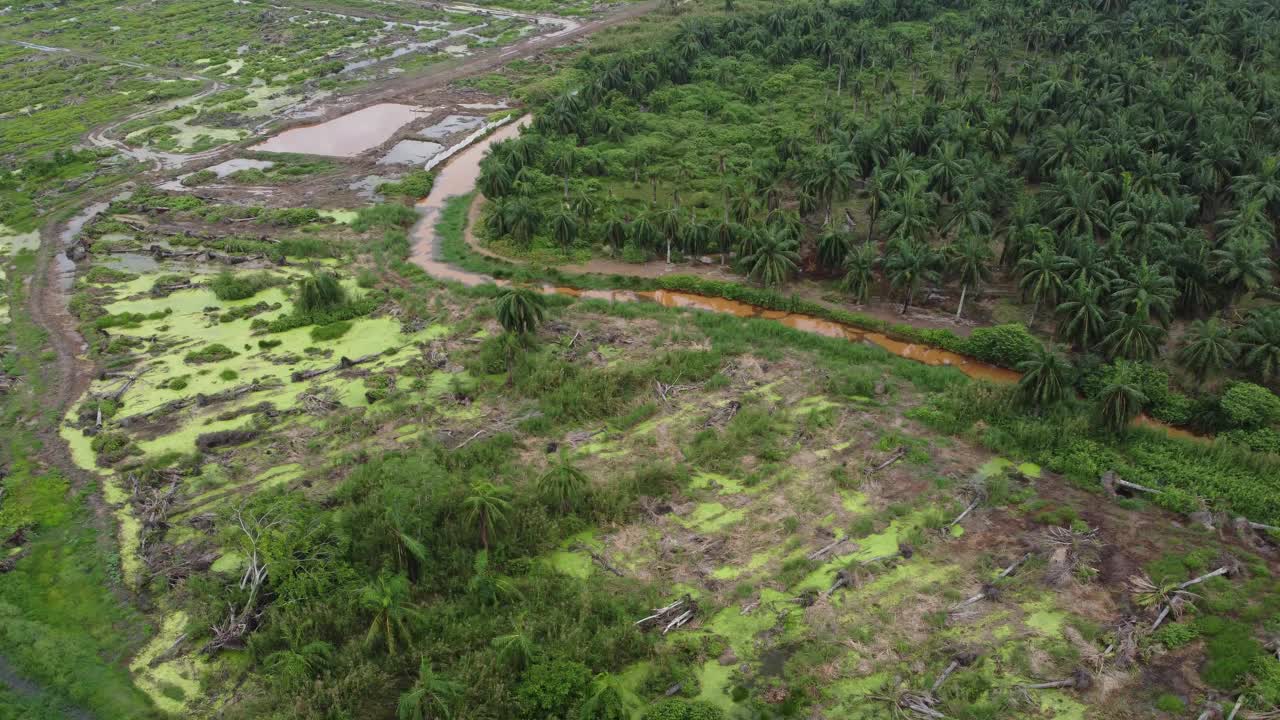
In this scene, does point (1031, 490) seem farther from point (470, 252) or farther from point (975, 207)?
point (470, 252)

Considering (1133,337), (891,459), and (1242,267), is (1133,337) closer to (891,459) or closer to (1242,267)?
(1242,267)

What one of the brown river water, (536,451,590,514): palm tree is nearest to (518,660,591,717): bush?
(536,451,590,514): palm tree

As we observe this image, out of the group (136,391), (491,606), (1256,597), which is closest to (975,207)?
(1256,597)

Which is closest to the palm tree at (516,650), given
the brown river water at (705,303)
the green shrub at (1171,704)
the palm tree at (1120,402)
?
the green shrub at (1171,704)

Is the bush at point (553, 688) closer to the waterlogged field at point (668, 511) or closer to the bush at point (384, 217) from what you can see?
the waterlogged field at point (668, 511)

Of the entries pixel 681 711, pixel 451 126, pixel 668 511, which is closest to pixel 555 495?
pixel 668 511

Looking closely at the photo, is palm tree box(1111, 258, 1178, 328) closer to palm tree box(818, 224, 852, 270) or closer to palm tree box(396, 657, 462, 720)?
palm tree box(818, 224, 852, 270)
